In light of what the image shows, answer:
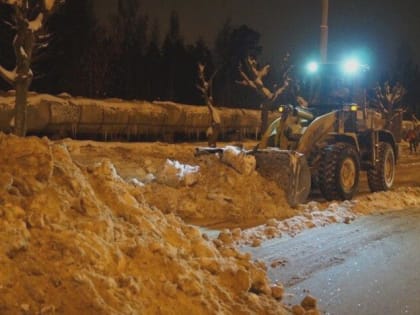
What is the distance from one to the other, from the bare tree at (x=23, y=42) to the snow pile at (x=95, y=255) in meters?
10.4

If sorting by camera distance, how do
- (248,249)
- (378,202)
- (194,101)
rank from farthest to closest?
1. (194,101)
2. (378,202)
3. (248,249)

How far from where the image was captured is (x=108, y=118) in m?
26.0

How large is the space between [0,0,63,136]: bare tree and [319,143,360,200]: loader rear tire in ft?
27.2

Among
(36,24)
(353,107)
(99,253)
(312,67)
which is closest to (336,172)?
(353,107)

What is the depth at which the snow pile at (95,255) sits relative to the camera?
4.33 meters

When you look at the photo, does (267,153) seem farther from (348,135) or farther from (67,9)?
(67,9)

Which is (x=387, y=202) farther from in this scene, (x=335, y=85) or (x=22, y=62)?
(x=22, y=62)

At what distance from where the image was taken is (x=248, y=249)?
7.82 m

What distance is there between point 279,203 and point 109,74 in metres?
25.0

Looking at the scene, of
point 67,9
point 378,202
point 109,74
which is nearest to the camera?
point 378,202

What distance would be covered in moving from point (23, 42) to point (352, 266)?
12.0 meters

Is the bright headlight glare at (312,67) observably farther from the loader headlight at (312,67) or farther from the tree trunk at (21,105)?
the tree trunk at (21,105)

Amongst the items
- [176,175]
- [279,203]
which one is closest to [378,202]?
[279,203]

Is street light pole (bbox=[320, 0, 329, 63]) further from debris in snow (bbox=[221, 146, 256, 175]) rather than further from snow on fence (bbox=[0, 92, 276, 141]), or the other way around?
snow on fence (bbox=[0, 92, 276, 141])
